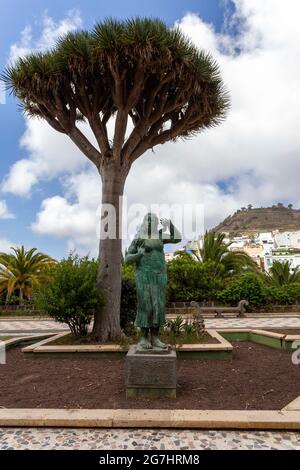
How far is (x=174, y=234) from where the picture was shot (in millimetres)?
4891

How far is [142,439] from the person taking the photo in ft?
10.5

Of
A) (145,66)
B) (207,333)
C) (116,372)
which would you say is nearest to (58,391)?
(116,372)

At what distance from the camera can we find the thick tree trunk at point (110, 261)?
7.52 m

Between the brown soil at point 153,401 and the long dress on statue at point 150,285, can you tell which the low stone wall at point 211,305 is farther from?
the long dress on statue at point 150,285

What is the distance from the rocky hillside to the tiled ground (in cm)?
11460

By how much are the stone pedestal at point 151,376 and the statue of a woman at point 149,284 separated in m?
0.20

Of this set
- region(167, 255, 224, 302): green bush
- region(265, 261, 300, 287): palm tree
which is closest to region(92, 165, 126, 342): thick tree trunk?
region(167, 255, 224, 302): green bush

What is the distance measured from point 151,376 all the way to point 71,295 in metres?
3.33

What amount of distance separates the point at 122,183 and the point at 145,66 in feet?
8.73

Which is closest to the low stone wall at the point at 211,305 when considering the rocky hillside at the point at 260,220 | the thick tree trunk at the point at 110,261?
the thick tree trunk at the point at 110,261

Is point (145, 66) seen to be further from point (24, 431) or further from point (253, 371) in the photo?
point (24, 431)

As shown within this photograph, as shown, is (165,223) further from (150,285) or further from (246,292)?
(246,292)

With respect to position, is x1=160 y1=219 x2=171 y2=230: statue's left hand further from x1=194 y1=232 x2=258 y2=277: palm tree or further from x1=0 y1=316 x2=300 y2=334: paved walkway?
x1=194 y1=232 x2=258 y2=277: palm tree

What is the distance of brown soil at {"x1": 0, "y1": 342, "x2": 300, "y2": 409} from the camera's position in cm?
405
